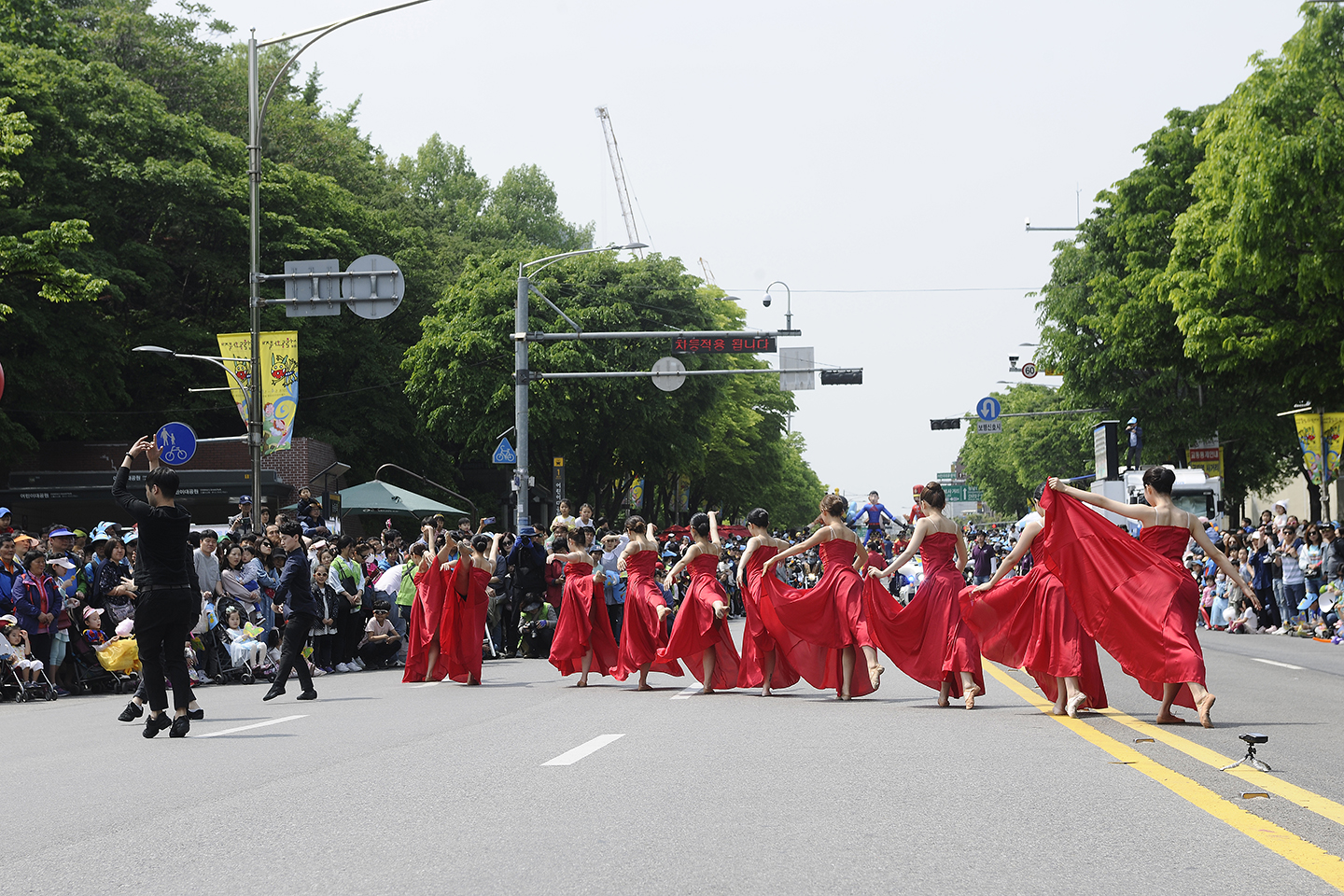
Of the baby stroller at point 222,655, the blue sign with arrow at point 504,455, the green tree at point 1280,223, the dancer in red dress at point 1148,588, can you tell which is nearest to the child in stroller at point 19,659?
the baby stroller at point 222,655

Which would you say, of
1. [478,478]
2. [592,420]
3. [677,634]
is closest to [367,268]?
[677,634]

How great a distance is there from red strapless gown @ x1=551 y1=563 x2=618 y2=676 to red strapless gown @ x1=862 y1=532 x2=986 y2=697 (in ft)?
14.2

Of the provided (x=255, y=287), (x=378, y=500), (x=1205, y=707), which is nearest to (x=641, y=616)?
(x=1205, y=707)

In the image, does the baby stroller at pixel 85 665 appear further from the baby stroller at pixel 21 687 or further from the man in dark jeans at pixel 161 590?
the man in dark jeans at pixel 161 590

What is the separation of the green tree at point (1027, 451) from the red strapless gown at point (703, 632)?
37.6 metres

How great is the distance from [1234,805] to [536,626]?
1645 centimetres

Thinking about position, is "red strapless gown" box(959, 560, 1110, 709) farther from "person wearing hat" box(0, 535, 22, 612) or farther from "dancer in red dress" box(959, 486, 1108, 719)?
"person wearing hat" box(0, 535, 22, 612)

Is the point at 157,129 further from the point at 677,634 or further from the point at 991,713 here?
the point at 991,713

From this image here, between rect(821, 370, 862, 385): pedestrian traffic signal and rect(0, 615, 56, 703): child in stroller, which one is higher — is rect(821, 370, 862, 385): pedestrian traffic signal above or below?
above

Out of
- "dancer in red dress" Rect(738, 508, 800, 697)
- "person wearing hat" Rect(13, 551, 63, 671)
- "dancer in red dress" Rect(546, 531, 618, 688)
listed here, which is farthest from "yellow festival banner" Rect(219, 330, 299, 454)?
"dancer in red dress" Rect(738, 508, 800, 697)

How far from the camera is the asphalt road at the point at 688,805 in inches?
219

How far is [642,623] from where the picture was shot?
15414 millimetres

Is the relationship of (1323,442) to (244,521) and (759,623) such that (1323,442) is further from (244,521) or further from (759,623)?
(244,521)

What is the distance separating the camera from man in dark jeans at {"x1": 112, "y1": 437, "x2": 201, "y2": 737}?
10969mm
